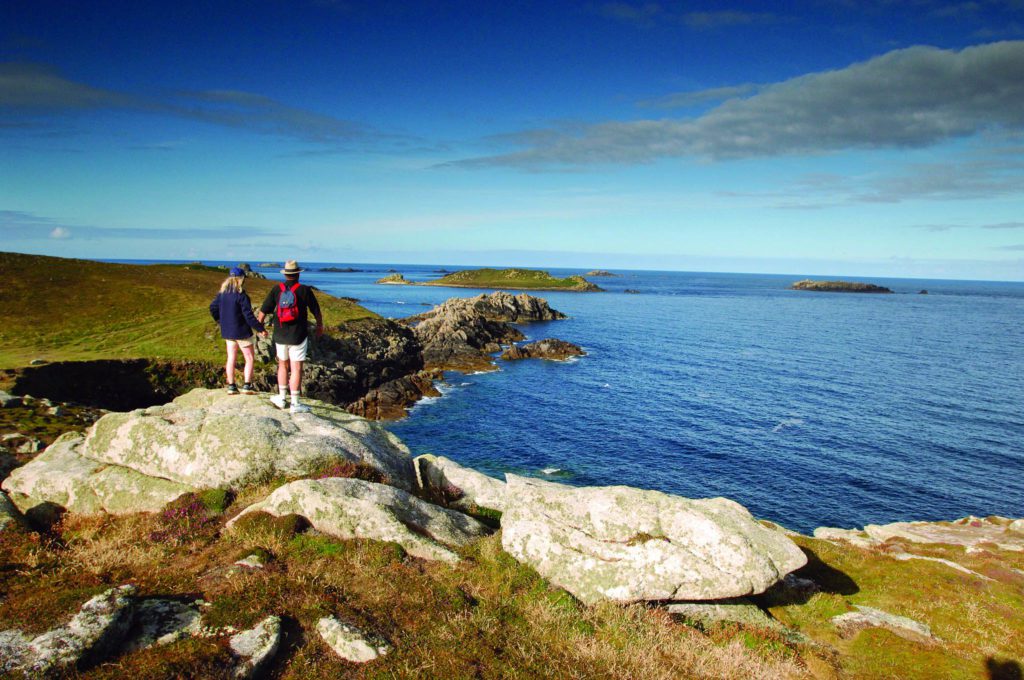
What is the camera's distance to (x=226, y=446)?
14.4 meters

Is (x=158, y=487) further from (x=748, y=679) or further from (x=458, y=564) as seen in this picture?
(x=748, y=679)

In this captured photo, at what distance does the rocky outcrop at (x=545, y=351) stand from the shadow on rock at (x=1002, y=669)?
239ft

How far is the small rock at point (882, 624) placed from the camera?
1281 centimetres

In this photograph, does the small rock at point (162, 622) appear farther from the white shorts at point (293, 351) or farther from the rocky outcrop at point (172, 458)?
the white shorts at point (293, 351)

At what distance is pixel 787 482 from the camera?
4031 centimetres

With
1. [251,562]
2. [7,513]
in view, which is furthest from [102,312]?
[251,562]

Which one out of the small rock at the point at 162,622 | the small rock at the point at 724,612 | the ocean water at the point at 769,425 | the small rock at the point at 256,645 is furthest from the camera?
the ocean water at the point at 769,425

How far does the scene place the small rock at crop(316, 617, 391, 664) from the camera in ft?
29.3

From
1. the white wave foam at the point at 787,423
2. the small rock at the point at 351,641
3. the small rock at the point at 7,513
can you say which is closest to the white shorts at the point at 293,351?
Answer: the small rock at the point at 7,513

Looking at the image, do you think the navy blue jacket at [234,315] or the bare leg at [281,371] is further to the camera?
the bare leg at [281,371]

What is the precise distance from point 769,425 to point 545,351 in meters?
42.4

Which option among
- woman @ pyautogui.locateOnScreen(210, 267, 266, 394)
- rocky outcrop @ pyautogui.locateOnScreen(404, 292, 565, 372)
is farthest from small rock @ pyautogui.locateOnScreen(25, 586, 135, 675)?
rocky outcrop @ pyautogui.locateOnScreen(404, 292, 565, 372)

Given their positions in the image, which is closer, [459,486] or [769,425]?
[459,486]

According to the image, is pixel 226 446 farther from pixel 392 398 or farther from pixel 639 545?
pixel 392 398
